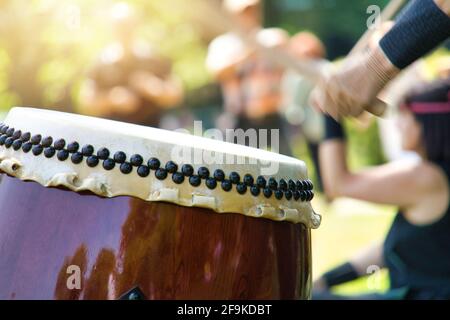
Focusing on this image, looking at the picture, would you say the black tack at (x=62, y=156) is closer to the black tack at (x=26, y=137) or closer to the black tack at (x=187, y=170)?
the black tack at (x=26, y=137)

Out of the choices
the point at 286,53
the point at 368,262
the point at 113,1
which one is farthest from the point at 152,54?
the point at 368,262

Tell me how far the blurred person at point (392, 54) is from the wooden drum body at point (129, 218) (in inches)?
11.3

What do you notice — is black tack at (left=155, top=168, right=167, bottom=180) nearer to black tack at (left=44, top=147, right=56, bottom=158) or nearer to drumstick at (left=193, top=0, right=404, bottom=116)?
black tack at (left=44, top=147, right=56, bottom=158)

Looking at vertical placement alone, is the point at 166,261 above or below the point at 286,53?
below

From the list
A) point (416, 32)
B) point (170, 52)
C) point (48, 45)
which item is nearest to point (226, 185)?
point (416, 32)

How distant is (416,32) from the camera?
1.39 meters

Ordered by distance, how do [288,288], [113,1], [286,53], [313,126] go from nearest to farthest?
1. [288,288]
2. [286,53]
3. [113,1]
4. [313,126]

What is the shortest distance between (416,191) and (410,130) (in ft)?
0.61

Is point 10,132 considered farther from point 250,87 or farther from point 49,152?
point 250,87

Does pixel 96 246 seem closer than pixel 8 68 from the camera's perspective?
Yes

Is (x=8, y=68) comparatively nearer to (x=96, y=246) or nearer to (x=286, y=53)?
(x=286, y=53)
